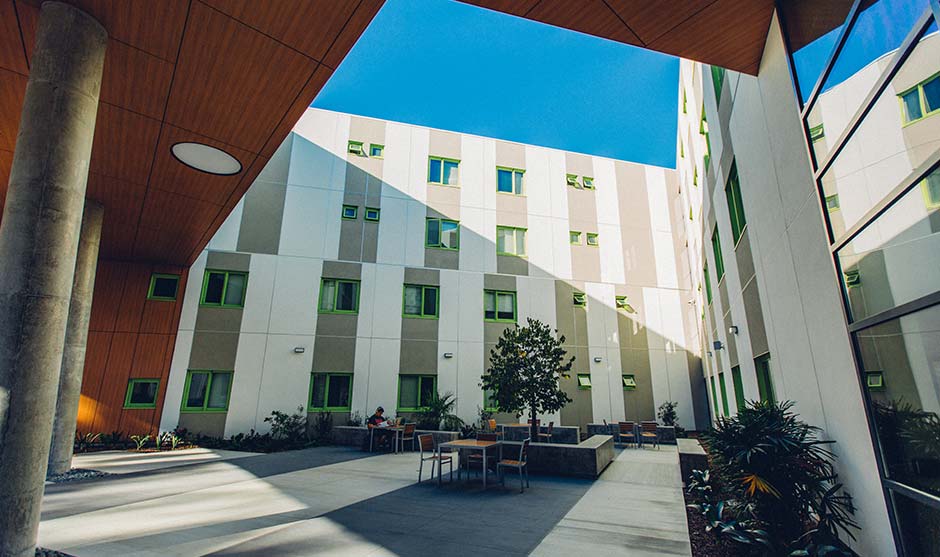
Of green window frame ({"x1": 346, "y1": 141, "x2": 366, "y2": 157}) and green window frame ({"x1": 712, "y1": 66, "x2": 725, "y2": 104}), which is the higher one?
green window frame ({"x1": 346, "y1": 141, "x2": 366, "y2": 157})

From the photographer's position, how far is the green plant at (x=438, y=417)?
1612 centimetres

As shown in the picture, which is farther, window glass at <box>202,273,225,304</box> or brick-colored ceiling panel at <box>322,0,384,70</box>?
window glass at <box>202,273,225,304</box>

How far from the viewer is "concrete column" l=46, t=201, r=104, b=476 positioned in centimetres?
892

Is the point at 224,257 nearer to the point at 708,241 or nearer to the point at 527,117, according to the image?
the point at 708,241

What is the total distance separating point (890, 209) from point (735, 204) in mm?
6623

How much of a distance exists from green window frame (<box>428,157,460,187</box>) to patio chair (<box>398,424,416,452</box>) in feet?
34.1

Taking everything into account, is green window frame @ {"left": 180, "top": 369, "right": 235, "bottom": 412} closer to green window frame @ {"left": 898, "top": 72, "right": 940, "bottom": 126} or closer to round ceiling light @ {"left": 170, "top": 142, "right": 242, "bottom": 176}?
round ceiling light @ {"left": 170, "top": 142, "right": 242, "bottom": 176}

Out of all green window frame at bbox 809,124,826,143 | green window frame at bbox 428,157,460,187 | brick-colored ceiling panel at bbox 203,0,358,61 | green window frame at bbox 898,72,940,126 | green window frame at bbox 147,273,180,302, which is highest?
green window frame at bbox 428,157,460,187

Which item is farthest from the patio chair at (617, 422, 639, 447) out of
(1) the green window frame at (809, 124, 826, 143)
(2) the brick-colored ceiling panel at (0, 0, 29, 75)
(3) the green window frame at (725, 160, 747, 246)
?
(2) the brick-colored ceiling panel at (0, 0, 29, 75)

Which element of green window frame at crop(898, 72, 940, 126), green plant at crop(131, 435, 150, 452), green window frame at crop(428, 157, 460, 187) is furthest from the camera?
green window frame at crop(428, 157, 460, 187)

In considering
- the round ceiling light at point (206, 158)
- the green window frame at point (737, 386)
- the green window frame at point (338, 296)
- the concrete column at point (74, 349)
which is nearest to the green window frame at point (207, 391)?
the green window frame at point (338, 296)

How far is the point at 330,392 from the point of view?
1617 cm

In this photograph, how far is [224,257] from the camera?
1591cm

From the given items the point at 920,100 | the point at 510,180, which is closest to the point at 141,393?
the point at 510,180
